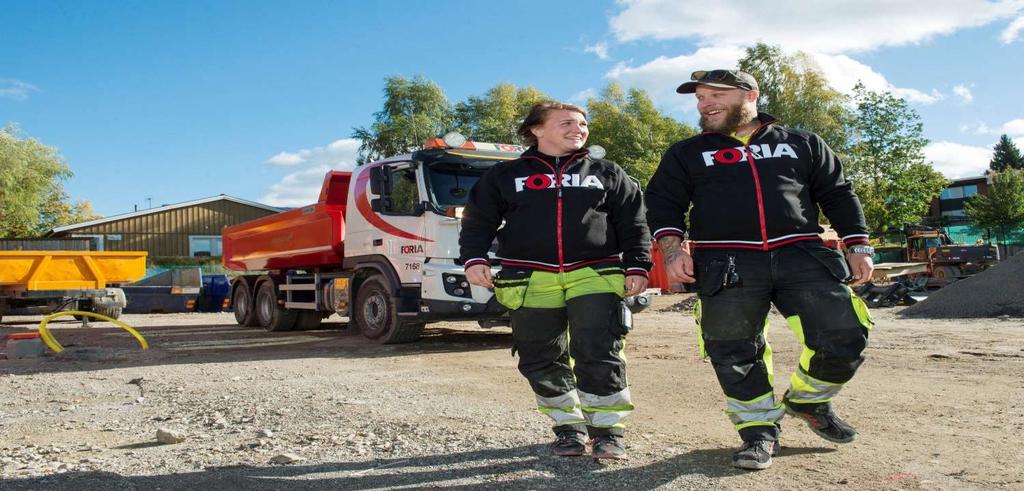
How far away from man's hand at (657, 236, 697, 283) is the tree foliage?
4646 centimetres

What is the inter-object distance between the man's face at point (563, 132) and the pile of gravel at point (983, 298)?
476 inches

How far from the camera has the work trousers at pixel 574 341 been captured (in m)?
3.66

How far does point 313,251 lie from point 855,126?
34.6 m

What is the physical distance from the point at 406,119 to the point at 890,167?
24741 mm

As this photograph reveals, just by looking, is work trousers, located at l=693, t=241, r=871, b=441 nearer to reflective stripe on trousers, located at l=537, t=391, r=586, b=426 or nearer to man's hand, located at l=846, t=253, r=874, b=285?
man's hand, located at l=846, t=253, r=874, b=285

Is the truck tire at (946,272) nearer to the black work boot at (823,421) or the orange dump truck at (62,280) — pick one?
the orange dump truck at (62,280)

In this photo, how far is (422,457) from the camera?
3.88 m

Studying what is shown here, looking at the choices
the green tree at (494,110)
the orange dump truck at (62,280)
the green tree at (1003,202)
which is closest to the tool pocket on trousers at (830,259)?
the orange dump truck at (62,280)

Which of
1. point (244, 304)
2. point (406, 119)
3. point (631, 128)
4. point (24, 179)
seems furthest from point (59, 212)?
point (244, 304)

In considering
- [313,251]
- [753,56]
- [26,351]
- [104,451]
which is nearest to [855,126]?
[753,56]

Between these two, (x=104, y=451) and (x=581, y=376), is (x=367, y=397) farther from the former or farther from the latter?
(x=581, y=376)

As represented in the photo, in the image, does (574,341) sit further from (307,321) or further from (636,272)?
(307,321)

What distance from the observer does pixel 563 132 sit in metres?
3.94

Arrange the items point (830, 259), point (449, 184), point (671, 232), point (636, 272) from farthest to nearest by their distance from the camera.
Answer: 1. point (449, 184)
2. point (636, 272)
3. point (671, 232)
4. point (830, 259)
